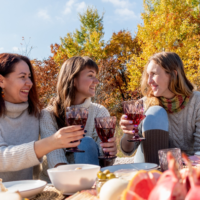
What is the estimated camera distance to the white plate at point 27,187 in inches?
47.7

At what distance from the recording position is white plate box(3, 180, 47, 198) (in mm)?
1212

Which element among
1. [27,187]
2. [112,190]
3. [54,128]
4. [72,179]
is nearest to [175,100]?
[54,128]

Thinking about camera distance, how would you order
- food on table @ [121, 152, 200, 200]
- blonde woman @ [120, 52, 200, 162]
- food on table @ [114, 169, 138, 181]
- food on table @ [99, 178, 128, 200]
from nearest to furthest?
1. food on table @ [121, 152, 200, 200]
2. food on table @ [99, 178, 128, 200]
3. food on table @ [114, 169, 138, 181]
4. blonde woman @ [120, 52, 200, 162]

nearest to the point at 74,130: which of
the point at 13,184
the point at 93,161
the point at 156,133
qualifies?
the point at 13,184

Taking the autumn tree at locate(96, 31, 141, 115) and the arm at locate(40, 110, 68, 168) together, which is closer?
the arm at locate(40, 110, 68, 168)

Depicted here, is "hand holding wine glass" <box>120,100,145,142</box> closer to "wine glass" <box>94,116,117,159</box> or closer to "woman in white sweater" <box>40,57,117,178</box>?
"wine glass" <box>94,116,117,159</box>

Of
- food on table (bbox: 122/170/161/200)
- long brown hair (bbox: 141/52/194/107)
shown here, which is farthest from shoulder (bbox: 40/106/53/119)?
food on table (bbox: 122/170/161/200)

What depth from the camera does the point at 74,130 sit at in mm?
1652

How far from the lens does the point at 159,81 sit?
2.94 metres

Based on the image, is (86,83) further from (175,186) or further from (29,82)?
(175,186)

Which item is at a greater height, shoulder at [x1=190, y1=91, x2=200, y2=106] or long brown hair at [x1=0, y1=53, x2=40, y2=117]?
long brown hair at [x1=0, y1=53, x2=40, y2=117]

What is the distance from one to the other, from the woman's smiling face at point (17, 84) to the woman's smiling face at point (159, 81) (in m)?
1.48

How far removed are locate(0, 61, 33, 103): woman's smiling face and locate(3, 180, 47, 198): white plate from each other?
4.31ft

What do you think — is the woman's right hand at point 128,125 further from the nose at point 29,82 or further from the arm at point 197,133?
the nose at point 29,82
